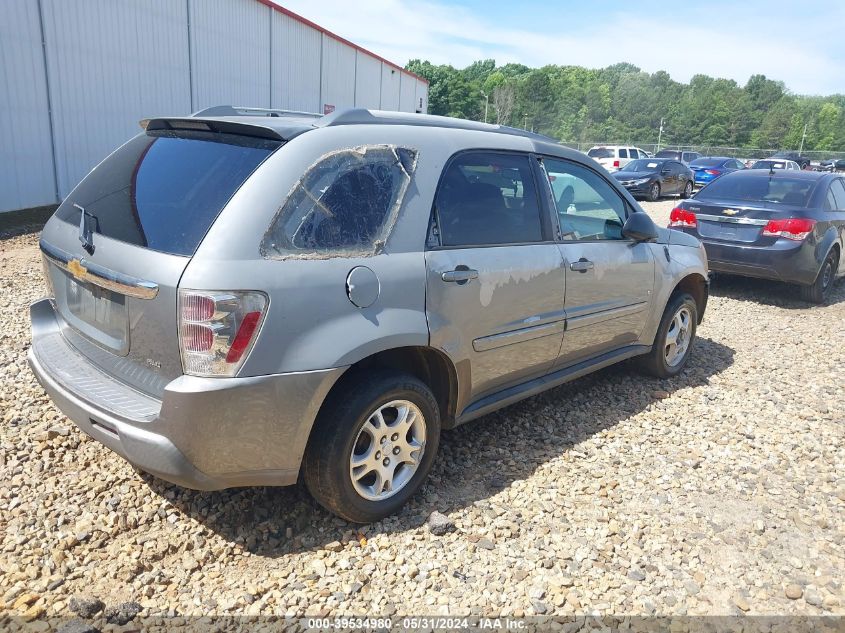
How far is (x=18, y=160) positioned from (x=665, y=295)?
1100cm

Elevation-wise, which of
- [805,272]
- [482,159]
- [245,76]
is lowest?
[805,272]

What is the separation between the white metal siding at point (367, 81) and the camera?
27.2 m

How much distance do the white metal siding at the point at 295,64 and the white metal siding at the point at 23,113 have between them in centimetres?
897

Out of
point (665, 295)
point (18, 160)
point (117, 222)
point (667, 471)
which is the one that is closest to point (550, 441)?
point (667, 471)

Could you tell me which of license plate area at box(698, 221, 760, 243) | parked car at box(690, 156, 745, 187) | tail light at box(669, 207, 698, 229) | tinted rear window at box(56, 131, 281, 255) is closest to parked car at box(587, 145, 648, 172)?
parked car at box(690, 156, 745, 187)

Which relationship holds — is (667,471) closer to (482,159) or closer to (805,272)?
(482,159)

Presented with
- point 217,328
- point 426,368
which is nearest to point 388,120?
point 426,368

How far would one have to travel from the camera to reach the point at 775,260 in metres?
7.85

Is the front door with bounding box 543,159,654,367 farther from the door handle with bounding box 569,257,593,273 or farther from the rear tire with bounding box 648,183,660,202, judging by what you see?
the rear tire with bounding box 648,183,660,202

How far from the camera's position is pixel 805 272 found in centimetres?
792

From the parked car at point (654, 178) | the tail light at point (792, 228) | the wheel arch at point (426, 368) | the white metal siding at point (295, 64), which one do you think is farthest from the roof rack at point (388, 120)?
the parked car at point (654, 178)

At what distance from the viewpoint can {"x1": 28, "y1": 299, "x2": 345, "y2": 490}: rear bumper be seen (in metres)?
2.45

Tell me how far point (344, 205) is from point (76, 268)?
126 cm

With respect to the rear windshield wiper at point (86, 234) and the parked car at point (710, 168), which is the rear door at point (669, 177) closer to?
the parked car at point (710, 168)
